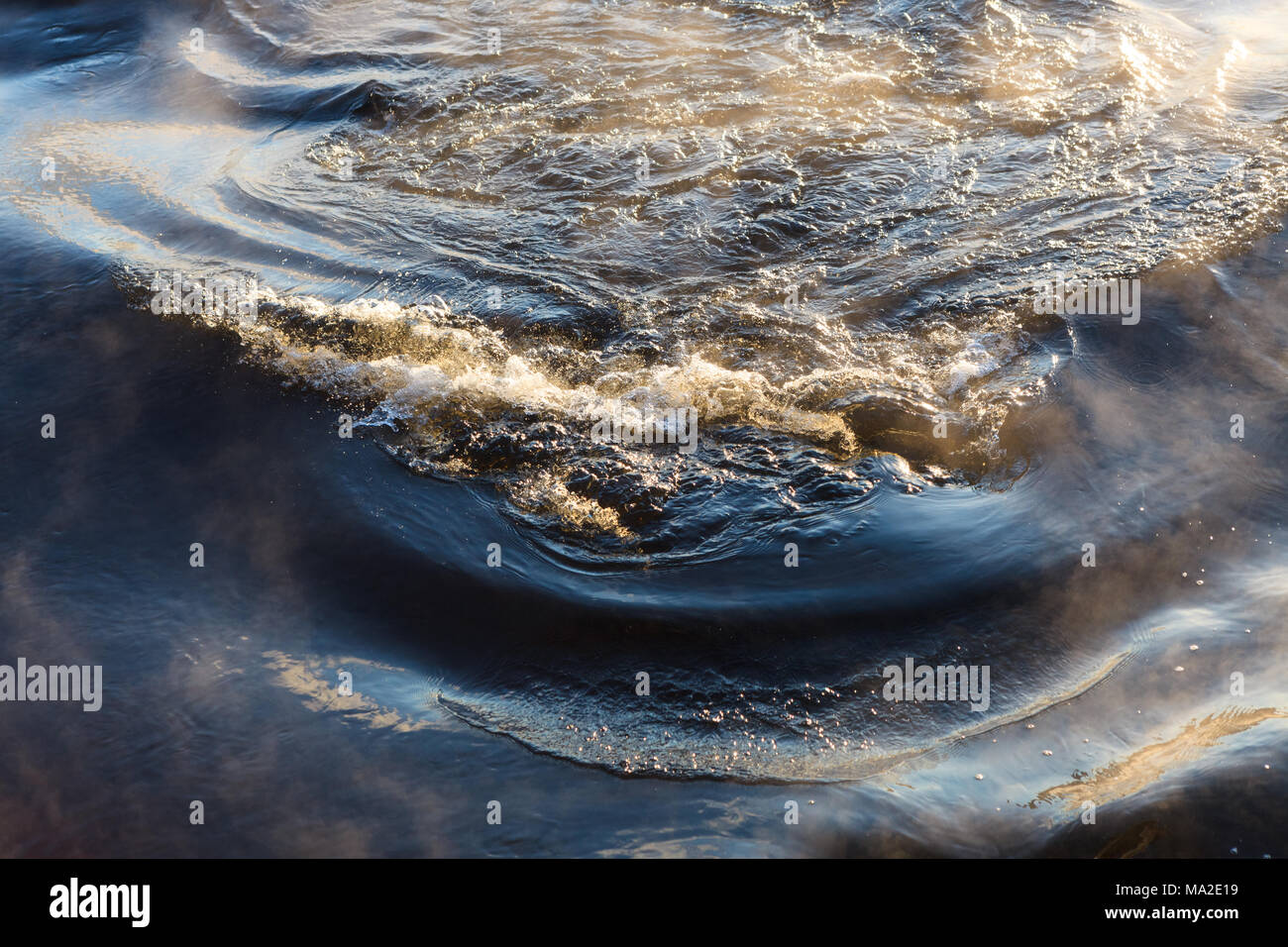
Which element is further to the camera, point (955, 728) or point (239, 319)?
point (239, 319)

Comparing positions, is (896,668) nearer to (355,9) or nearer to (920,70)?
(920,70)

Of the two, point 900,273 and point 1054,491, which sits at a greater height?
point 900,273

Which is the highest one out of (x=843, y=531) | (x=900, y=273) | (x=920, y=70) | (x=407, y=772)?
(x=920, y=70)
